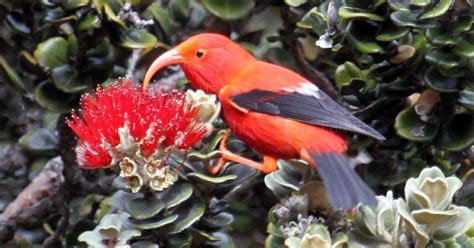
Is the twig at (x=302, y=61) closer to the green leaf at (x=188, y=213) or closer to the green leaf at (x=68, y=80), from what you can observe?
the green leaf at (x=68, y=80)

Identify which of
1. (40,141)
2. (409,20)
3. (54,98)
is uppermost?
(409,20)

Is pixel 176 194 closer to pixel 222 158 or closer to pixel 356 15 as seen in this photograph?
pixel 222 158

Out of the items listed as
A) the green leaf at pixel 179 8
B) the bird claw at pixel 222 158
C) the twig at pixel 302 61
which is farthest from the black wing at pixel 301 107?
the green leaf at pixel 179 8

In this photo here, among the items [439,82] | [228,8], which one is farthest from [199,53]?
[439,82]

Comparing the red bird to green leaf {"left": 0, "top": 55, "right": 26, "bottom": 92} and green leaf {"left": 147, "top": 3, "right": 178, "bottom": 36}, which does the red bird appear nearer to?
green leaf {"left": 147, "top": 3, "right": 178, "bottom": 36}

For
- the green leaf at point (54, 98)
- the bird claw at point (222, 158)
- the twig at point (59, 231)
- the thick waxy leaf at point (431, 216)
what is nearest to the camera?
the thick waxy leaf at point (431, 216)

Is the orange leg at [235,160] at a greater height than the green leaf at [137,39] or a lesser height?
lesser

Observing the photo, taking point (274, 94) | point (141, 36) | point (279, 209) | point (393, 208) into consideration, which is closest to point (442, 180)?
point (393, 208)
